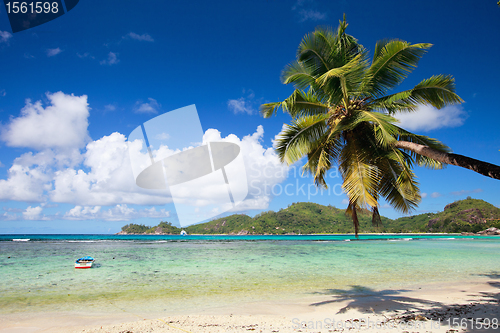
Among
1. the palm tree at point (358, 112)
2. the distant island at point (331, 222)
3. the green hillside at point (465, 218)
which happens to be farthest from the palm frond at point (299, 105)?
the green hillside at point (465, 218)

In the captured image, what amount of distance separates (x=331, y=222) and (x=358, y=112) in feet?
346

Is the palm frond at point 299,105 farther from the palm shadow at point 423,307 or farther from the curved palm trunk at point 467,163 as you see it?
the palm shadow at point 423,307

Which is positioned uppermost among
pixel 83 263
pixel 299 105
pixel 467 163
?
pixel 299 105

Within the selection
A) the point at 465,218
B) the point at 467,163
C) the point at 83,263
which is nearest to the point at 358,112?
the point at 467,163

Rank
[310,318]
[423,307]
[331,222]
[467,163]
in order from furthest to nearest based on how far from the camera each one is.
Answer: [331,222], [423,307], [310,318], [467,163]

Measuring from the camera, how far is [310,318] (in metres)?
5.98

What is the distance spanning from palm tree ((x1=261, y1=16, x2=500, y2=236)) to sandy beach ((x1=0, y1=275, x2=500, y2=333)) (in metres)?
2.20

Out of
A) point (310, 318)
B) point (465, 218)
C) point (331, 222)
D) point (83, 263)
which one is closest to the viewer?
point (310, 318)

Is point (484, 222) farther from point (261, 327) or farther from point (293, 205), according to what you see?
point (261, 327)

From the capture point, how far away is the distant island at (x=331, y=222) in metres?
97.6

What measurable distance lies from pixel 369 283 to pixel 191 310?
7.82 metres

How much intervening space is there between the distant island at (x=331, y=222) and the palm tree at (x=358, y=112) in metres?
89.1

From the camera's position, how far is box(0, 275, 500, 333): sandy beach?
5.15 meters

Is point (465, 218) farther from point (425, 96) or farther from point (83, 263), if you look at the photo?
point (83, 263)
